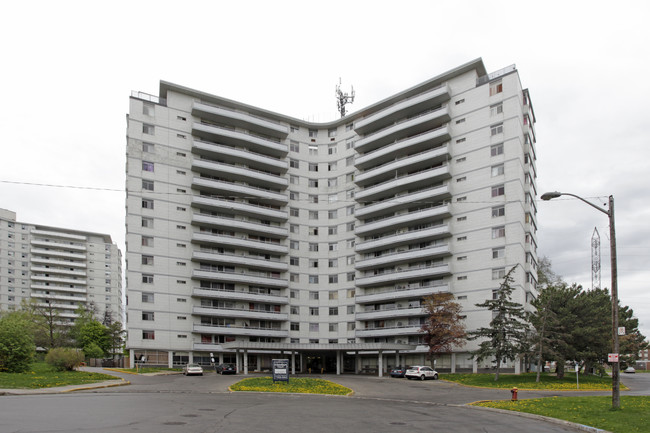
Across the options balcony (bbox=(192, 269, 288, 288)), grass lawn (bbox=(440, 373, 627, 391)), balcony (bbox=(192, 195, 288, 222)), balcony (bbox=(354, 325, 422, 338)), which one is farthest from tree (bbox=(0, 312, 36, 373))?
balcony (bbox=(354, 325, 422, 338))

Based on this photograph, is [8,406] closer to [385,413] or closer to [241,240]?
[385,413]

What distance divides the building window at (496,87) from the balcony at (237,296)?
42.2m

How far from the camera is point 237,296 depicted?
259ft

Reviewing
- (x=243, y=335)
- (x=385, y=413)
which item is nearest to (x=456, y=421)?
(x=385, y=413)

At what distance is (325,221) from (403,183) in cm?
1737

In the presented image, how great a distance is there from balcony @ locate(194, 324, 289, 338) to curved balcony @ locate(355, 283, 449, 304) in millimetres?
12904

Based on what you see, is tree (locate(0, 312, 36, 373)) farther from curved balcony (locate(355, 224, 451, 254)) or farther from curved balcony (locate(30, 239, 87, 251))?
curved balcony (locate(30, 239, 87, 251))

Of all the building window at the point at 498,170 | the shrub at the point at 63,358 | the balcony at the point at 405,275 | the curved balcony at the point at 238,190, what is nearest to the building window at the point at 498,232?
the building window at the point at 498,170

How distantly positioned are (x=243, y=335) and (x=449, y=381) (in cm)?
3619

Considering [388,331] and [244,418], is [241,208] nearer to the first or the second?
[388,331]

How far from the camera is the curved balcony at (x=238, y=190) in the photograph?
79.1 metres

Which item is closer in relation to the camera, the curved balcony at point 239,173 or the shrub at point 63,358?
the shrub at point 63,358

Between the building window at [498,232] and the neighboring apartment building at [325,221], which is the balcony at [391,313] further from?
the building window at [498,232]

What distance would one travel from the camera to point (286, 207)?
8781cm
